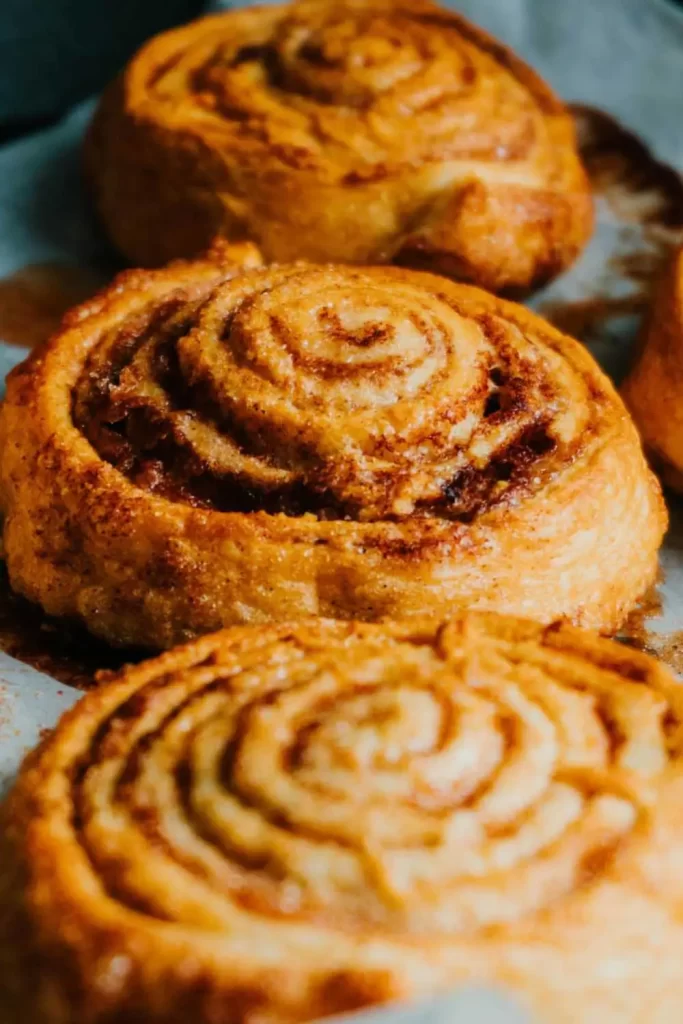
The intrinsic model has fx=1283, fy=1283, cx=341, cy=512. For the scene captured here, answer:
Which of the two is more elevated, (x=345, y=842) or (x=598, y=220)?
(x=345, y=842)

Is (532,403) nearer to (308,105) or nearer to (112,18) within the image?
(308,105)

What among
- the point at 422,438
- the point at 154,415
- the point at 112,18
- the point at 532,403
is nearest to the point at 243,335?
the point at 154,415

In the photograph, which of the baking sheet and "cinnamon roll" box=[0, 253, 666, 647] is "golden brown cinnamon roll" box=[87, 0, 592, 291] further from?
"cinnamon roll" box=[0, 253, 666, 647]

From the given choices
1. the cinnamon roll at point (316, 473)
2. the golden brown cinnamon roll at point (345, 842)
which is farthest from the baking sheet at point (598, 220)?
the golden brown cinnamon roll at point (345, 842)

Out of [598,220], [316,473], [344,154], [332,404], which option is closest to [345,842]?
[316,473]

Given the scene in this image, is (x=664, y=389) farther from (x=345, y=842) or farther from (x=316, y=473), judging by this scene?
(x=345, y=842)

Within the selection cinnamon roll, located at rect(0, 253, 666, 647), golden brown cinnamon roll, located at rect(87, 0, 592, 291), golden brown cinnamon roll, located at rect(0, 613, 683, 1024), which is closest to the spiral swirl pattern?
cinnamon roll, located at rect(0, 253, 666, 647)
